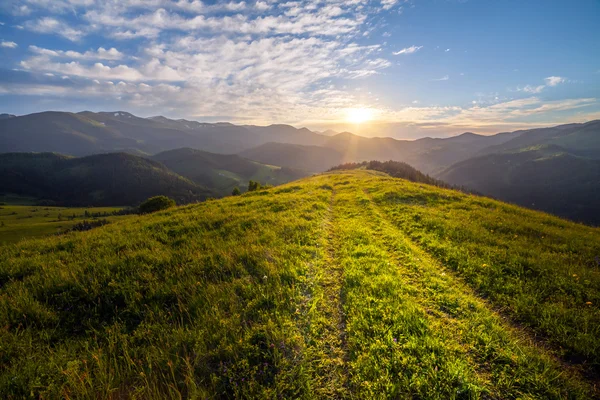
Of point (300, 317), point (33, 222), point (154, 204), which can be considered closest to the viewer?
point (300, 317)

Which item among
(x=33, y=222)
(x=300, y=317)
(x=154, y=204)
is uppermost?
(x=300, y=317)

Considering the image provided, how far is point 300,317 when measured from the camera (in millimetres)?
5703

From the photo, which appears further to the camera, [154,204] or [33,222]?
[33,222]

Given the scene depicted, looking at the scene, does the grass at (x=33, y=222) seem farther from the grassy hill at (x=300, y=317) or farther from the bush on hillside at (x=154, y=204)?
the grassy hill at (x=300, y=317)

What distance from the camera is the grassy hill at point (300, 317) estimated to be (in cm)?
420

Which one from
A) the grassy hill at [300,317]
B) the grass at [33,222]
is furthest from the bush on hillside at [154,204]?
the grass at [33,222]

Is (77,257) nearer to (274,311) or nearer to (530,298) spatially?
(274,311)

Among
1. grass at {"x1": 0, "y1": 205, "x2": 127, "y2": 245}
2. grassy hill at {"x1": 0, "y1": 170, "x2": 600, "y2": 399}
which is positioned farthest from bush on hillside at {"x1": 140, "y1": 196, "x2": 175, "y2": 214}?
grass at {"x1": 0, "y1": 205, "x2": 127, "y2": 245}

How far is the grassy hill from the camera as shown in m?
4.20

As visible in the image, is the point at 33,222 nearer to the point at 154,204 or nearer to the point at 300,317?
the point at 154,204

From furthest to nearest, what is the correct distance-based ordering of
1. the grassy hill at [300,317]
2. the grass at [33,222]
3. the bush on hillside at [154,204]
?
1. the grass at [33,222]
2. the bush on hillside at [154,204]
3. the grassy hill at [300,317]

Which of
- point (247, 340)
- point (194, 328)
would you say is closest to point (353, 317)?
point (247, 340)

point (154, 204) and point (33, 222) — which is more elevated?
point (154, 204)

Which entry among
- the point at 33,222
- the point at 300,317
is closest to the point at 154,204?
the point at 300,317
